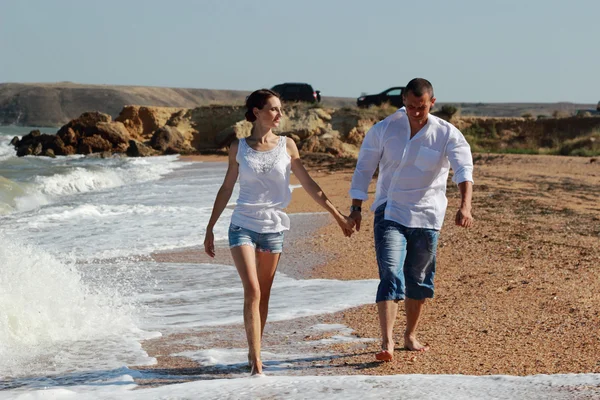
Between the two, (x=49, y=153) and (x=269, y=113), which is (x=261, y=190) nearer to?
Answer: (x=269, y=113)

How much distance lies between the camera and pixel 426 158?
5.46 metres

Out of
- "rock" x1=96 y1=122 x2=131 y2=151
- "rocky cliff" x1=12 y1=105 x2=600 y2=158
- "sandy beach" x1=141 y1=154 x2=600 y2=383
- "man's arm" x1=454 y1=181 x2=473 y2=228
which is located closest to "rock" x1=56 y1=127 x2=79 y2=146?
"rocky cliff" x1=12 y1=105 x2=600 y2=158

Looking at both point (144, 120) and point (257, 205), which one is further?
point (144, 120)

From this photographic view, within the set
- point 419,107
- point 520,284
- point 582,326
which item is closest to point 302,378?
point 419,107

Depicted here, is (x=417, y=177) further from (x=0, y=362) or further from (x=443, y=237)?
(x=443, y=237)

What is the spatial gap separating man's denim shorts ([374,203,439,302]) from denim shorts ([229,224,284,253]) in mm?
642

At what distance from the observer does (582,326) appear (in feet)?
20.3

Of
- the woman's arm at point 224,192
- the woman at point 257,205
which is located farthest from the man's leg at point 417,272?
the woman's arm at point 224,192

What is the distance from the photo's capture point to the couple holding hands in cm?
536

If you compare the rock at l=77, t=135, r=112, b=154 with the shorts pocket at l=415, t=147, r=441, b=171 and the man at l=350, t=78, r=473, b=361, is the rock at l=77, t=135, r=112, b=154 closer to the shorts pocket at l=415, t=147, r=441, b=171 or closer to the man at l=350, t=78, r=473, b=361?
the man at l=350, t=78, r=473, b=361

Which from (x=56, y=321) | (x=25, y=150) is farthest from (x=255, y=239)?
(x=25, y=150)

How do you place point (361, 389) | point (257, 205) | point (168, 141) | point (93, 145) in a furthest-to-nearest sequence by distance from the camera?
point (93, 145) < point (168, 141) < point (257, 205) < point (361, 389)

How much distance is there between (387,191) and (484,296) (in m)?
2.29

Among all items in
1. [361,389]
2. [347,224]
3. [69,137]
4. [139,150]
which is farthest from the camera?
[69,137]
